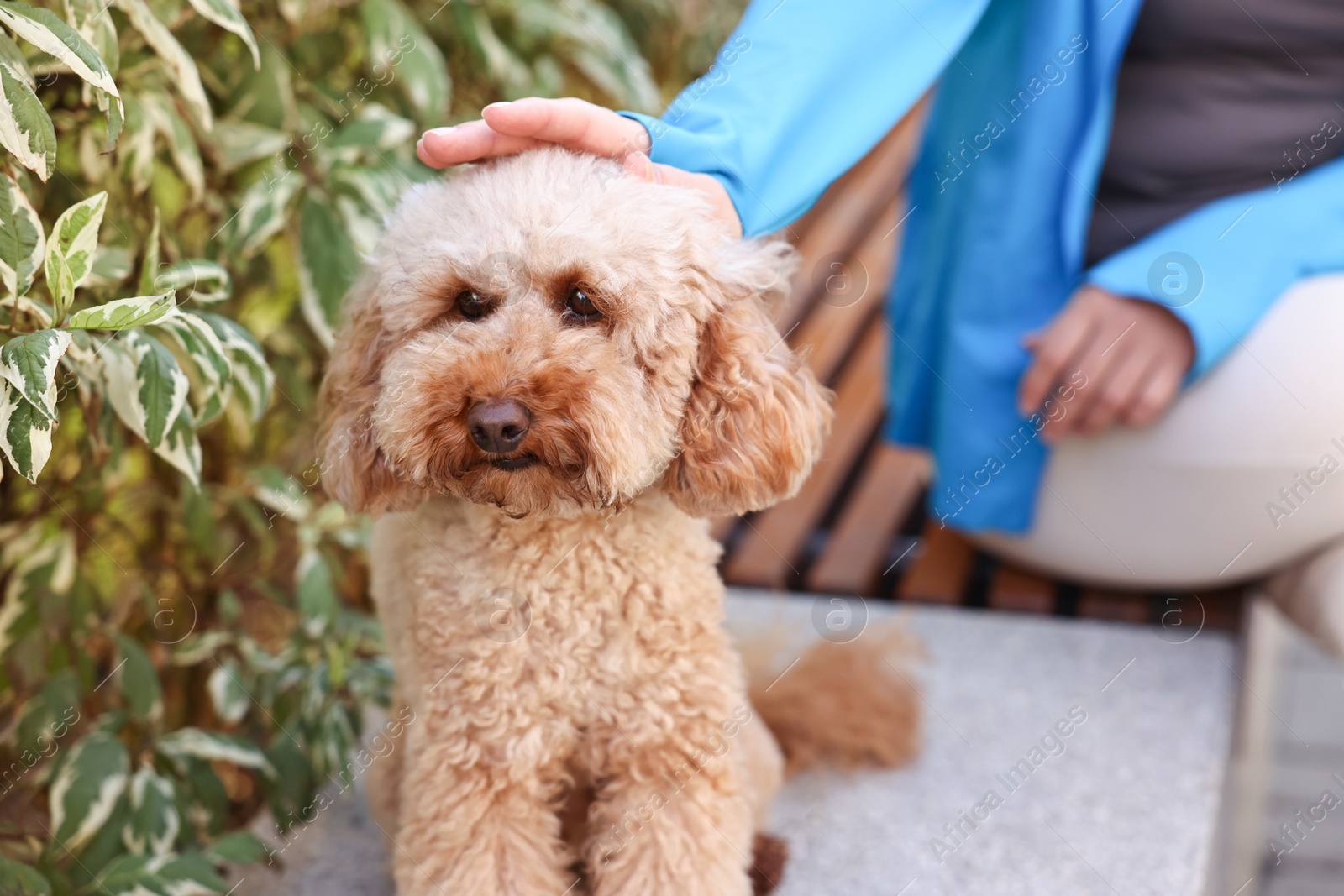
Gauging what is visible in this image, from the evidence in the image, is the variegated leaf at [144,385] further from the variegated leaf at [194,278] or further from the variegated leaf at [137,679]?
the variegated leaf at [137,679]

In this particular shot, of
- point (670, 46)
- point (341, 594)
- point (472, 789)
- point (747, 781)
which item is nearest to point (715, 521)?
point (341, 594)

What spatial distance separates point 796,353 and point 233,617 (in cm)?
84

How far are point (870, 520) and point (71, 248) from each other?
1.59 metres

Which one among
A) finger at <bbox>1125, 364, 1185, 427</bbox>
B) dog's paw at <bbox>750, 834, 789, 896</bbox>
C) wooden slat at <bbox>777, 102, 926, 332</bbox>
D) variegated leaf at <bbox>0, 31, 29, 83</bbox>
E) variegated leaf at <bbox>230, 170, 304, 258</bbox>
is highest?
variegated leaf at <bbox>0, 31, 29, 83</bbox>

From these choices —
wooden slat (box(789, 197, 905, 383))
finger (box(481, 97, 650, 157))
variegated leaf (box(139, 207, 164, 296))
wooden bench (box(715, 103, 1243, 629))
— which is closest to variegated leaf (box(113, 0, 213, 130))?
variegated leaf (box(139, 207, 164, 296))

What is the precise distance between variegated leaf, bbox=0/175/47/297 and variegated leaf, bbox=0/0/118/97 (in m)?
0.15

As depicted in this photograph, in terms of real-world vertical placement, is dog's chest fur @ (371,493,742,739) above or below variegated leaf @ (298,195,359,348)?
below

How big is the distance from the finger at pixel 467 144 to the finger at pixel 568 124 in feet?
0.04

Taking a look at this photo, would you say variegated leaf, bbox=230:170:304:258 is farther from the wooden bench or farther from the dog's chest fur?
the wooden bench

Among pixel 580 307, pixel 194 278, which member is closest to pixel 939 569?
pixel 580 307

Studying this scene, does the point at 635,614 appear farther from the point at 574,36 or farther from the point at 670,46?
the point at 670,46

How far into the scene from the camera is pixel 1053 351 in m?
1.68

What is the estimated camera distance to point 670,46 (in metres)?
3.12

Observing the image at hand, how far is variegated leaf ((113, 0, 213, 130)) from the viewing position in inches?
44.4
